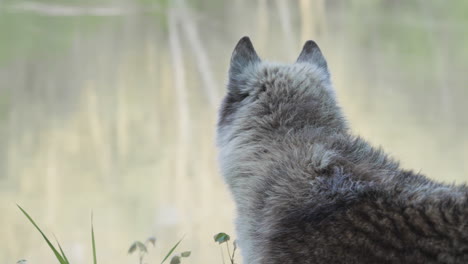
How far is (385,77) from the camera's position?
12.4 metres

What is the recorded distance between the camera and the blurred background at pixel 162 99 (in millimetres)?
8383

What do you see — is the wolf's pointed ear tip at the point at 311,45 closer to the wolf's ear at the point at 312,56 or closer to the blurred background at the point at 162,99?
the wolf's ear at the point at 312,56

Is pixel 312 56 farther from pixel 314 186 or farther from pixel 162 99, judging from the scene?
pixel 162 99

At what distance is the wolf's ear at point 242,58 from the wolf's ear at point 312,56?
24 centimetres

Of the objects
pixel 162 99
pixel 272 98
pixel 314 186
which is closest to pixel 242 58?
pixel 272 98

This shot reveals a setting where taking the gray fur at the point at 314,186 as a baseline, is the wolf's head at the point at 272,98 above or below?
above

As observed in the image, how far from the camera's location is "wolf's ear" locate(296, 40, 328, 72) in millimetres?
3012

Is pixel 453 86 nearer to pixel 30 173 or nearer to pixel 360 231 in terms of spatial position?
pixel 30 173

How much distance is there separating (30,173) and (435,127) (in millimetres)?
5756

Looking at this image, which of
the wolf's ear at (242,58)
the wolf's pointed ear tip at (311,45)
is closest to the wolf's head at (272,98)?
the wolf's ear at (242,58)

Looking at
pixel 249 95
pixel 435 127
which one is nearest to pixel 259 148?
pixel 249 95

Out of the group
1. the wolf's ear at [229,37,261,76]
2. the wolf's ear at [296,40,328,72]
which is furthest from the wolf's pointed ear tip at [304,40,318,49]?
the wolf's ear at [229,37,261,76]

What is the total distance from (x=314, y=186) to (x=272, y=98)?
57 cm

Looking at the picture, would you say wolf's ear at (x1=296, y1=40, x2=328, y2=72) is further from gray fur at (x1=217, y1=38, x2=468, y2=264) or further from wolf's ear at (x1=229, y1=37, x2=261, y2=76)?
wolf's ear at (x1=229, y1=37, x2=261, y2=76)
